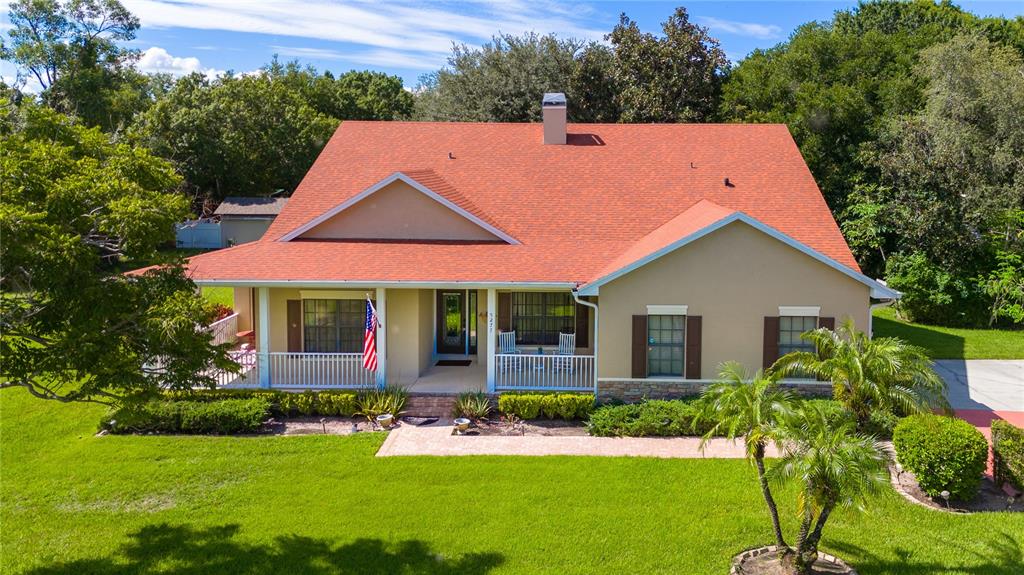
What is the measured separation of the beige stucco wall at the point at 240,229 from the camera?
4559 cm

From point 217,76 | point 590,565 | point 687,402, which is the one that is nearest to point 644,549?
point 590,565

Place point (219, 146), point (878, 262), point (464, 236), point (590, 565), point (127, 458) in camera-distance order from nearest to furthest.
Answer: point (590, 565), point (127, 458), point (464, 236), point (878, 262), point (219, 146)

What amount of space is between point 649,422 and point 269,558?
8241mm

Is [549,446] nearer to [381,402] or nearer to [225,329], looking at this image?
[381,402]

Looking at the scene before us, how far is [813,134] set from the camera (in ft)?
106

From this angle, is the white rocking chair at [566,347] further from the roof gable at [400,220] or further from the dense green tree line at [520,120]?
the dense green tree line at [520,120]

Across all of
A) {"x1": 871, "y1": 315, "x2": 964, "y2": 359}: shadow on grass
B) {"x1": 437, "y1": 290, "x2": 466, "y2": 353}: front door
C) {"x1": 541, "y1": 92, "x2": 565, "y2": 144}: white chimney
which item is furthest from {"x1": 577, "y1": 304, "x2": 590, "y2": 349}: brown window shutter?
{"x1": 871, "y1": 315, "x2": 964, "y2": 359}: shadow on grass

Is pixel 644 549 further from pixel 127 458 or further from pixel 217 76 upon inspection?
pixel 217 76

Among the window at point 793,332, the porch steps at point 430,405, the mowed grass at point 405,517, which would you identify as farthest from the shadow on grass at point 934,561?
the porch steps at point 430,405

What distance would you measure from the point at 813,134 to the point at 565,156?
14.0m

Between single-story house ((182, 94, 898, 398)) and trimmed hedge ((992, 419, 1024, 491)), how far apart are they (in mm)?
4495

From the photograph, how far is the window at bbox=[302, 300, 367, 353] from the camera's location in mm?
19562

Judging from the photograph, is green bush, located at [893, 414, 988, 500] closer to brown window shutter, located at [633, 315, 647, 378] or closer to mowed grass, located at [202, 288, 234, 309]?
brown window shutter, located at [633, 315, 647, 378]

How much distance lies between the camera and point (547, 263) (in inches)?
746
